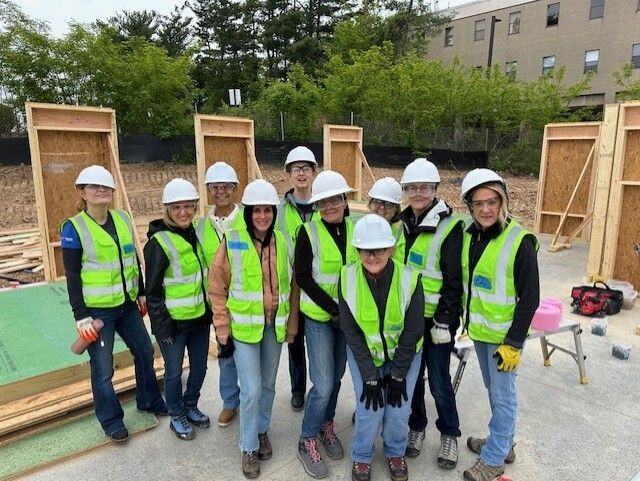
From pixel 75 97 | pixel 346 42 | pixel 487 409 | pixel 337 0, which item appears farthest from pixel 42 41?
pixel 337 0

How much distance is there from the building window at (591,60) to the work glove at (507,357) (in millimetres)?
29076

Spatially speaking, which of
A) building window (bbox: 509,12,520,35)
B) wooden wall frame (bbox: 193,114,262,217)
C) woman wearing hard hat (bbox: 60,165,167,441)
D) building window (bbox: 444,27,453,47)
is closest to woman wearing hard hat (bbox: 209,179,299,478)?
woman wearing hard hat (bbox: 60,165,167,441)

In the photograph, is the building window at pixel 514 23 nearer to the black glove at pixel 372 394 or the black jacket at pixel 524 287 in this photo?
the black jacket at pixel 524 287

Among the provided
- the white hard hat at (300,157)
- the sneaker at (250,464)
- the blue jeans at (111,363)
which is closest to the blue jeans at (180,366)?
the blue jeans at (111,363)

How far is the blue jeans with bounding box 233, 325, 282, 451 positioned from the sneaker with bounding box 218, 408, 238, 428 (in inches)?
17.4

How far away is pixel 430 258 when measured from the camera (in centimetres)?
274

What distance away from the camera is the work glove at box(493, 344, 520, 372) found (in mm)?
2482

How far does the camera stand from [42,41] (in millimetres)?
14203

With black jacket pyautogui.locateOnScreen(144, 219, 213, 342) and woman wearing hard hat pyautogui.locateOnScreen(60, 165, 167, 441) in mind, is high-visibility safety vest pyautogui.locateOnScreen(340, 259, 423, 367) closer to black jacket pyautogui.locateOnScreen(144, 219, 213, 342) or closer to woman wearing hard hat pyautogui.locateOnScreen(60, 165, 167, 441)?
black jacket pyautogui.locateOnScreen(144, 219, 213, 342)

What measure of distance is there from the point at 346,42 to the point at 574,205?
18.3m

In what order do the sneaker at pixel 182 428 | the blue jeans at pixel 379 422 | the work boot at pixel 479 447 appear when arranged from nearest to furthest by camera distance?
the blue jeans at pixel 379 422 < the work boot at pixel 479 447 < the sneaker at pixel 182 428

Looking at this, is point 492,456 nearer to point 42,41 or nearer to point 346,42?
point 42,41

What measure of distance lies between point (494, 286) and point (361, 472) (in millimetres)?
1388

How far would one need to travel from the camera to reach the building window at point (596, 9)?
24.8m
